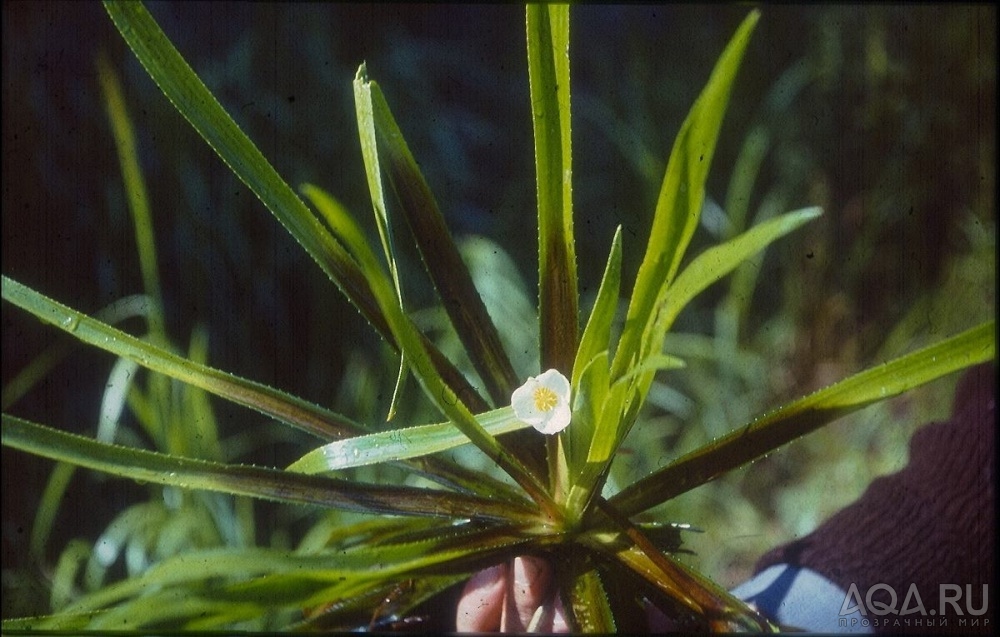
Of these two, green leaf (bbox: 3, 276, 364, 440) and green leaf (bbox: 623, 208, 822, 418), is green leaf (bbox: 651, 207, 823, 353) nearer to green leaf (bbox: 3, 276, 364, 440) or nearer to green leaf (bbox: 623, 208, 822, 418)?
green leaf (bbox: 623, 208, 822, 418)

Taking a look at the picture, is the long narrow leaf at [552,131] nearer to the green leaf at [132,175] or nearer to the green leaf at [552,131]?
the green leaf at [552,131]

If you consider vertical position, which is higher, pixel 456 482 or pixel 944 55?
pixel 944 55

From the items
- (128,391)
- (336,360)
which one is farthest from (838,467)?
(128,391)

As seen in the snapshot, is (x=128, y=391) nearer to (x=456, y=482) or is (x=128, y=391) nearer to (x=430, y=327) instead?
(x=430, y=327)

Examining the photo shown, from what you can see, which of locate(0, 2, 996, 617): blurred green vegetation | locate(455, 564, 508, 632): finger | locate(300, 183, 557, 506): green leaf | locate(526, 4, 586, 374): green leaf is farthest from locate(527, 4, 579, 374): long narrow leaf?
locate(0, 2, 996, 617): blurred green vegetation

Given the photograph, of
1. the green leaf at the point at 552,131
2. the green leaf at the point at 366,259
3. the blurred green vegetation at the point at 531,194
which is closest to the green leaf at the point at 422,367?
the green leaf at the point at 366,259

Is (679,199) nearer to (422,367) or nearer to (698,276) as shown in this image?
(698,276)
